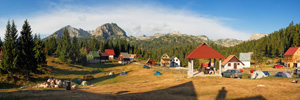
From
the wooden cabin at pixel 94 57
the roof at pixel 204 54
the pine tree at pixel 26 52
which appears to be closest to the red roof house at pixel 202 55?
the roof at pixel 204 54

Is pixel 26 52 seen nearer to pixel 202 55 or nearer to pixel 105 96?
pixel 105 96

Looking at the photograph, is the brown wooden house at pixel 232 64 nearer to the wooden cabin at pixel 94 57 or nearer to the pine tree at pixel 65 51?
the wooden cabin at pixel 94 57

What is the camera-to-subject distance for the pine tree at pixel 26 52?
3730cm

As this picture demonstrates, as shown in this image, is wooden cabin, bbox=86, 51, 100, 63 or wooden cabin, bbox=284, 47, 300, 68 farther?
wooden cabin, bbox=86, 51, 100, 63

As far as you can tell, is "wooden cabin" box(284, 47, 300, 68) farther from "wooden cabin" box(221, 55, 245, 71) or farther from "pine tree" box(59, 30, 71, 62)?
"pine tree" box(59, 30, 71, 62)

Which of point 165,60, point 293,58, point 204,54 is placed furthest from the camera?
point 165,60

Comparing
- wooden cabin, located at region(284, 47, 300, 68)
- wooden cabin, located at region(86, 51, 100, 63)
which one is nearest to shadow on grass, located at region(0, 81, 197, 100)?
wooden cabin, located at region(284, 47, 300, 68)

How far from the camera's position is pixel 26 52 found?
127ft

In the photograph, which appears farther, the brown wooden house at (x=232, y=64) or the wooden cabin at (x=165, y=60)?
the wooden cabin at (x=165, y=60)

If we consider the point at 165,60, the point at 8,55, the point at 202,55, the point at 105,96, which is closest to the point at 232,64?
the point at 165,60

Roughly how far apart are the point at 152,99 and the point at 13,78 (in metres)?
34.8

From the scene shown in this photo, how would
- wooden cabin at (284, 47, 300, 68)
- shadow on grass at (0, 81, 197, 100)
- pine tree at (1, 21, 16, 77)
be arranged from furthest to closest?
1. wooden cabin at (284, 47, 300, 68)
2. pine tree at (1, 21, 16, 77)
3. shadow on grass at (0, 81, 197, 100)

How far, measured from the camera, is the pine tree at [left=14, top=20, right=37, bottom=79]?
122 feet

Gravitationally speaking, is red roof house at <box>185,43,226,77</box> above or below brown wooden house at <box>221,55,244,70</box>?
Answer: above
